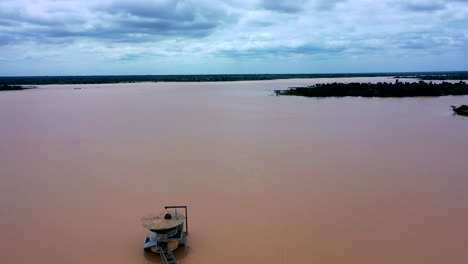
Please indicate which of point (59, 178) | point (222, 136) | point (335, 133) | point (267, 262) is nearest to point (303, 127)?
point (335, 133)

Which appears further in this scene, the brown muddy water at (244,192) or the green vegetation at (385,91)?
the green vegetation at (385,91)

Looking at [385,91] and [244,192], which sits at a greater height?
[385,91]

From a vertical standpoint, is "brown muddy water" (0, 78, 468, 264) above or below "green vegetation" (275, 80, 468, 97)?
below

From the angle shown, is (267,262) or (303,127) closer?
(267,262)

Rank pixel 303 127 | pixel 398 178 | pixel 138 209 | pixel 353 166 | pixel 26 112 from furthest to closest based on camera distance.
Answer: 1. pixel 26 112
2. pixel 303 127
3. pixel 353 166
4. pixel 398 178
5. pixel 138 209

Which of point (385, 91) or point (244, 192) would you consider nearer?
point (244, 192)

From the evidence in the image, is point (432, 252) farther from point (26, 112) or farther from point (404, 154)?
point (26, 112)

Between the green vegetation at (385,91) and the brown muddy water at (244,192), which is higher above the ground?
the green vegetation at (385,91)

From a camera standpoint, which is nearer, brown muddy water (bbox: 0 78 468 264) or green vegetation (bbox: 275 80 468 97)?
brown muddy water (bbox: 0 78 468 264)
